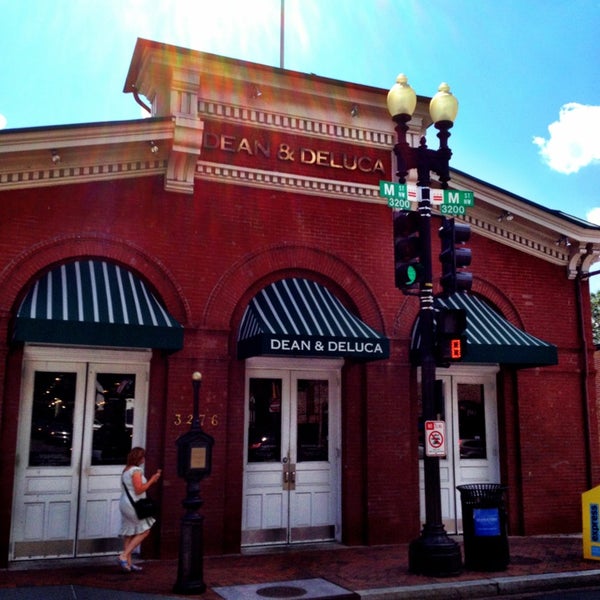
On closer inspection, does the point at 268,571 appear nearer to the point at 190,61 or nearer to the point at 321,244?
the point at 321,244

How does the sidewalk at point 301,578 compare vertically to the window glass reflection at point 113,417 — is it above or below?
below

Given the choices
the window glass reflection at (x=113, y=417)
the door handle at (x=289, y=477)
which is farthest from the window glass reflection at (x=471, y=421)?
the window glass reflection at (x=113, y=417)

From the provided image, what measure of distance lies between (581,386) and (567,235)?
9.76 feet

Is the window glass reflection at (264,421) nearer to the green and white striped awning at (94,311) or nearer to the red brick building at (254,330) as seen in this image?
the red brick building at (254,330)

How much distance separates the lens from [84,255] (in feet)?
33.5

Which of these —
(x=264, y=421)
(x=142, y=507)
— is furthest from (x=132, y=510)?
(x=264, y=421)

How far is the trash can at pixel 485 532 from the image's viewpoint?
897cm

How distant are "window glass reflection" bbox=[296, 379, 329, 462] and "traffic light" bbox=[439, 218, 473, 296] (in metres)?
3.50

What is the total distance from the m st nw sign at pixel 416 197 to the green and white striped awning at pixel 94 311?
3.57 meters

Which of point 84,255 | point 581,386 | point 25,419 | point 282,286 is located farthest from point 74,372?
point 581,386

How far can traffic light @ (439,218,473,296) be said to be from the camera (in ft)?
28.8

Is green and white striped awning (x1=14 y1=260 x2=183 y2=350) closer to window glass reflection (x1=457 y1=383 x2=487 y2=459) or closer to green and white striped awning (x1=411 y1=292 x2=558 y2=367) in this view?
green and white striped awning (x1=411 y1=292 x2=558 y2=367)

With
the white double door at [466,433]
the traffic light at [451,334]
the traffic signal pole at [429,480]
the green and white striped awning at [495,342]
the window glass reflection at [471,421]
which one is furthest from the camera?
the window glass reflection at [471,421]

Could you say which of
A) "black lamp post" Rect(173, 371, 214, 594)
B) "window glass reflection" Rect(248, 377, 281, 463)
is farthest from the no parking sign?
"window glass reflection" Rect(248, 377, 281, 463)
